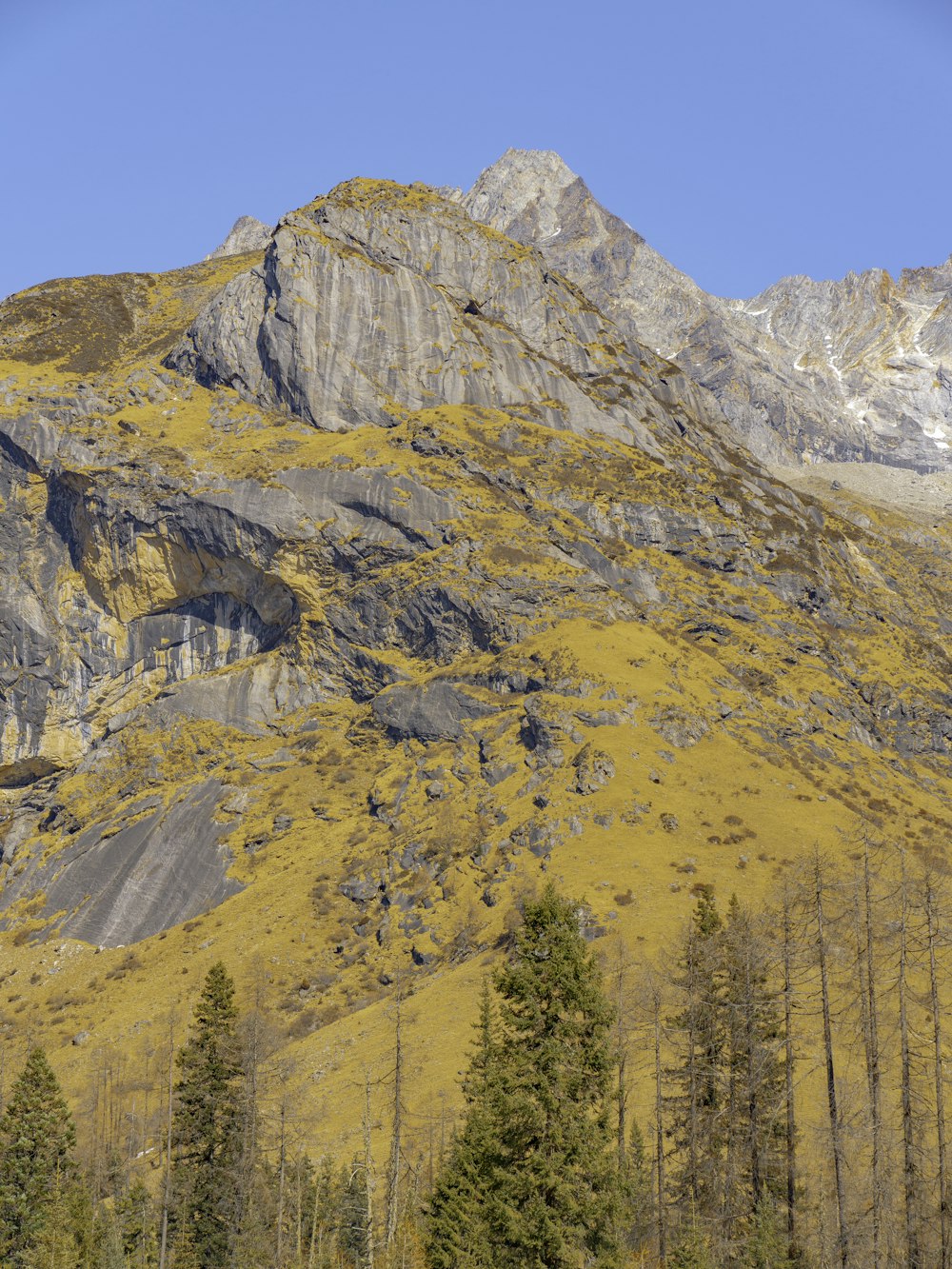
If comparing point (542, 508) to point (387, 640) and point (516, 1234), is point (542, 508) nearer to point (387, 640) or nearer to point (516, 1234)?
point (387, 640)

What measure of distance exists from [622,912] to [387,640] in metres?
54.7

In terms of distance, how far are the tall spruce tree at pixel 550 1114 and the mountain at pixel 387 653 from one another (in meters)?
42.7

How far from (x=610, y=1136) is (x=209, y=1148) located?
76.2 ft

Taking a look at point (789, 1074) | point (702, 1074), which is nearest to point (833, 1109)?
point (789, 1074)

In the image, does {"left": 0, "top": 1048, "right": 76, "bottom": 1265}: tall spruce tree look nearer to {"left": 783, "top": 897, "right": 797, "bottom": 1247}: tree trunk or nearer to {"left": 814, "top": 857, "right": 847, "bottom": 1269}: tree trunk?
{"left": 783, "top": 897, "right": 797, "bottom": 1247}: tree trunk

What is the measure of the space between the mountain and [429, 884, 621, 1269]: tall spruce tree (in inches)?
1681

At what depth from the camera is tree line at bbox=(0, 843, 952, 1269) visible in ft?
117

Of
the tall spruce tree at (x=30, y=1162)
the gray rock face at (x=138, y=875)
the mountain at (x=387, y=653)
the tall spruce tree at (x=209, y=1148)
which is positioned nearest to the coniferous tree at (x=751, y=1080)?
the tall spruce tree at (x=209, y=1148)

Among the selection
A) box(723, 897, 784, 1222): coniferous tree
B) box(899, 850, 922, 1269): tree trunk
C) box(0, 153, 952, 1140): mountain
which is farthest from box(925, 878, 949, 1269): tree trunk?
box(0, 153, 952, 1140): mountain

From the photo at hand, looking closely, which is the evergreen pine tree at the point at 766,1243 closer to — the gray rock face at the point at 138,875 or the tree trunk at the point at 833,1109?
the tree trunk at the point at 833,1109

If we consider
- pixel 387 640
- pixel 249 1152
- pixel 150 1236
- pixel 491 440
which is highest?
pixel 491 440

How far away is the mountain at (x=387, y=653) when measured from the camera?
332 ft

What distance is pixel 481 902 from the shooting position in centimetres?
9862

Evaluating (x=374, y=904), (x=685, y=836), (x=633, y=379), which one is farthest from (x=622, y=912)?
(x=633, y=379)
